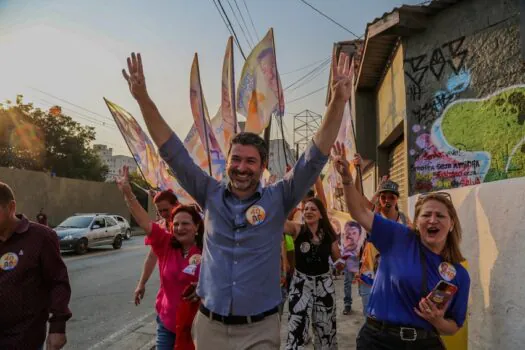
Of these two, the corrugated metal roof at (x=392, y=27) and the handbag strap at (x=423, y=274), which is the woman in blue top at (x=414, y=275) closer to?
the handbag strap at (x=423, y=274)

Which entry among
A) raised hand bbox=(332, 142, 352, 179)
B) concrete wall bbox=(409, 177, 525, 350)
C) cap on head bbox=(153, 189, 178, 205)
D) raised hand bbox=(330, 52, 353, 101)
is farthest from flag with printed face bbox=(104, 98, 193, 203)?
raised hand bbox=(330, 52, 353, 101)

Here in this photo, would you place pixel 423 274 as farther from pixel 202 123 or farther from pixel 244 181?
pixel 202 123

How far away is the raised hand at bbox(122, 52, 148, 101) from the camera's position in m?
2.28

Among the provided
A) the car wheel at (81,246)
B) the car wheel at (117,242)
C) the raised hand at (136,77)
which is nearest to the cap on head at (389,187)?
the raised hand at (136,77)

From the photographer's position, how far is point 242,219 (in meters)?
2.23

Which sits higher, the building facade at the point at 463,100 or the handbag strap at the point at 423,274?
the building facade at the point at 463,100

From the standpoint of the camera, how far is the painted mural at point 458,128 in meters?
5.81

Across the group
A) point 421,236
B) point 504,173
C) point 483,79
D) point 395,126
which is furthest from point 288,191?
point 395,126

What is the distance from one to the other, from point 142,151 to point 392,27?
4.80 metres

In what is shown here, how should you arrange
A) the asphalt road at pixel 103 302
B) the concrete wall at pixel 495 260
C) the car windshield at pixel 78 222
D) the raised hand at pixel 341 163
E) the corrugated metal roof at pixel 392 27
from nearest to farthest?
the raised hand at pixel 341 163 < the concrete wall at pixel 495 260 < the asphalt road at pixel 103 302 < the corrugated metal roof at pixel 392 27 < the car windshield at pixel 78 222

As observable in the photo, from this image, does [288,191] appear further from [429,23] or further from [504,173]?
[429,23]

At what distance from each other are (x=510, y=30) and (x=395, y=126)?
3050 mm

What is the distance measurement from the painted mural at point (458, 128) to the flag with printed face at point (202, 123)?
11.2ft

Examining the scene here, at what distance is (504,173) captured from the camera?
5.88m
